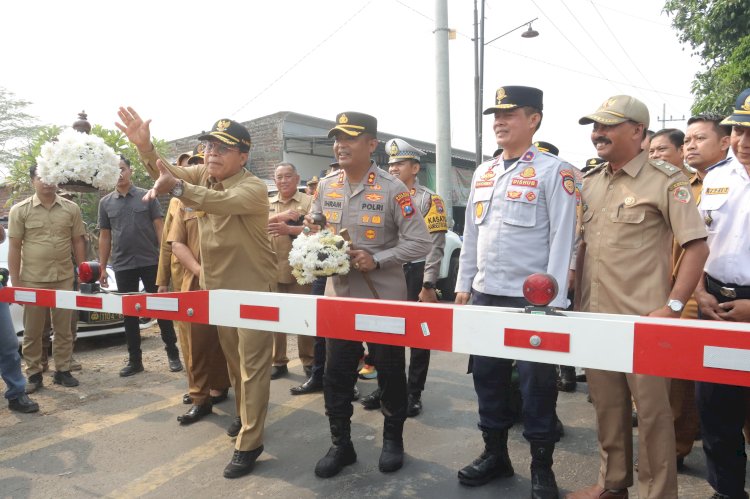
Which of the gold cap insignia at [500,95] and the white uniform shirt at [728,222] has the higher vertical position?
the gold cap insignia at [500,95]

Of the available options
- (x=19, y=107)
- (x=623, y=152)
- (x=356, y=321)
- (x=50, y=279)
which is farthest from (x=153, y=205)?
(x=19, y=107)

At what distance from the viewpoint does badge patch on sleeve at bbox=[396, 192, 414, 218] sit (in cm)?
334

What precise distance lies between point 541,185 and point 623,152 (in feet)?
1.34

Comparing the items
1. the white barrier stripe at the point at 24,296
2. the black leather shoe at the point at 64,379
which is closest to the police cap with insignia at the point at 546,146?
the white barrier stripe at the point at 24,296

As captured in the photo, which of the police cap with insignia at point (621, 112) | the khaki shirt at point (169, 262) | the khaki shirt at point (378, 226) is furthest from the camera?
the khaki shirt at point (169, 262)

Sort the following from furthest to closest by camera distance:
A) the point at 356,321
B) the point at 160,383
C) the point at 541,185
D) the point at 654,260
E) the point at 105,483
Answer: the point at 160,383, the point at 105,483, the point at 541,185, the point at 654,260, the point at 356,321

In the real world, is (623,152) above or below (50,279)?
above

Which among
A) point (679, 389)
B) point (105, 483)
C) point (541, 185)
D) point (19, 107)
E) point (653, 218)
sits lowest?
point (105, 483)

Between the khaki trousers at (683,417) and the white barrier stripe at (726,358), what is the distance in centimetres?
173

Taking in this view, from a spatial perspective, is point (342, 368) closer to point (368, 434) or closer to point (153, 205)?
point (368, 434)

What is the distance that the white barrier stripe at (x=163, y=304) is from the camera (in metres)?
2.78

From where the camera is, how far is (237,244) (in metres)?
3.43

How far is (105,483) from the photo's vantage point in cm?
307

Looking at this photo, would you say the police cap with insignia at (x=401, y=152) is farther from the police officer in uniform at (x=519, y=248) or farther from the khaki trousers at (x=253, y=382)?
the khaki trousers at (x=253, y=382)
